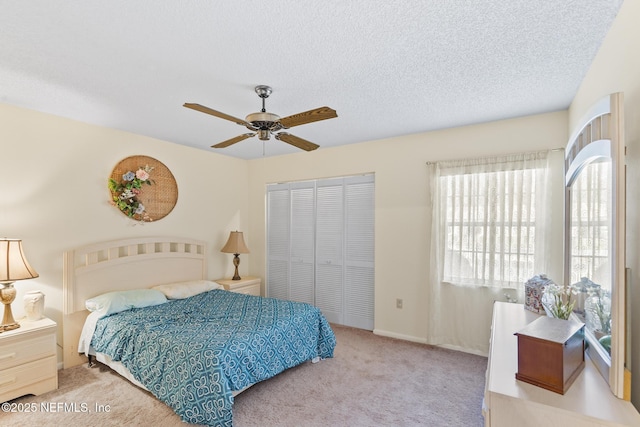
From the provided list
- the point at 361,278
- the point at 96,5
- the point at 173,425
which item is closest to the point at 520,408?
the point at 173,425

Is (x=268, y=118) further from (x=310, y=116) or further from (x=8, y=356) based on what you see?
(x=8, y=356)

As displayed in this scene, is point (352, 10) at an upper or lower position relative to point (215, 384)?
upper

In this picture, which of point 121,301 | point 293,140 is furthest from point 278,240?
point 293,140

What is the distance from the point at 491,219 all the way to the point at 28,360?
14.4 feet

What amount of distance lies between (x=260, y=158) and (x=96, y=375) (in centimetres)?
349

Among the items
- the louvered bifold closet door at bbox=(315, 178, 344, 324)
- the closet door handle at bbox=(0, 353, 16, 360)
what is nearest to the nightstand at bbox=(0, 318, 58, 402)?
the closet door handle at bbox=(0, 353, 16, 360)

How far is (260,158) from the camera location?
525cm

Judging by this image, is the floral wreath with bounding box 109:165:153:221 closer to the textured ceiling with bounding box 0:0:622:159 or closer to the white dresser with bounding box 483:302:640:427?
the textured ceiling with bounding box 0:0:622:159

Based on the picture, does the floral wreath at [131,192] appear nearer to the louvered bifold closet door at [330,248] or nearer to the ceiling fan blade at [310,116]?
the louvered bifold closet door at [330,248]

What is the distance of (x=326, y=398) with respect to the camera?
2.63 meters

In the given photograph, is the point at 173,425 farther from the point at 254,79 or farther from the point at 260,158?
the point at 260,158

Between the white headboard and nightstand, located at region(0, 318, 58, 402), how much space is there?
469 millimetres

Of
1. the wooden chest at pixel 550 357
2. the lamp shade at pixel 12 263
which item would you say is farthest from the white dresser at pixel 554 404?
the lamp shade at pixel 12 263

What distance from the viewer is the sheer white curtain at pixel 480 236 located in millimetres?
3160
